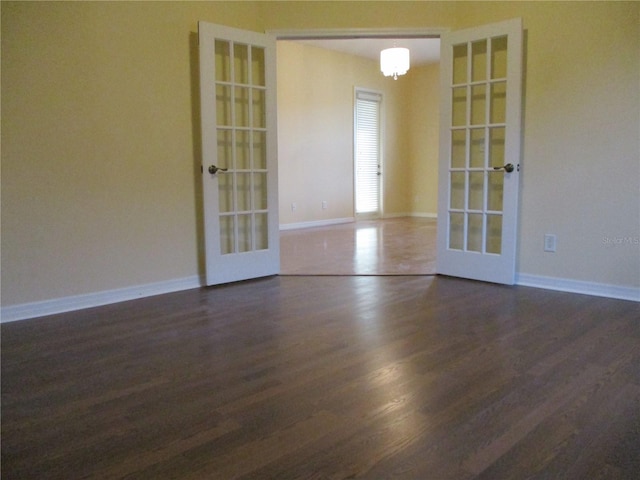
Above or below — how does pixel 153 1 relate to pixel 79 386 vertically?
above

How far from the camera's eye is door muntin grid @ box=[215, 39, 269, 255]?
13.0 ft

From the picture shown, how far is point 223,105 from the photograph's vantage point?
3992 millimetres

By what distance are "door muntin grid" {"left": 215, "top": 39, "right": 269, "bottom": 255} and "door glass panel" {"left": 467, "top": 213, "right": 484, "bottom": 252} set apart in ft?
5.48

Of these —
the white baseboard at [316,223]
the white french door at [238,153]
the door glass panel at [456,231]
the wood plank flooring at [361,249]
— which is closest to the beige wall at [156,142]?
the white french door at [238,153]

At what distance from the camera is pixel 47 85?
10.2 feet

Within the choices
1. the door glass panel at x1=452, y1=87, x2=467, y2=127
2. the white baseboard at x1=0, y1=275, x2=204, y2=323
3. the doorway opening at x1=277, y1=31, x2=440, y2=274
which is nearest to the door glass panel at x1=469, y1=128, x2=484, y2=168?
the door glass panel at x1=452, y1=87, x2=467, y2=127

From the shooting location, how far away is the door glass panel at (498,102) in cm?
390

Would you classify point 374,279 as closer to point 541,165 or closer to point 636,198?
point 541,165

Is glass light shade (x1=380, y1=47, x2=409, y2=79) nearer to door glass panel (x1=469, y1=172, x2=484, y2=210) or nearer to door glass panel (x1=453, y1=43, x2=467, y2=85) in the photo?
door glass panel (x1=453, y1=43, x2=467, y2=85)

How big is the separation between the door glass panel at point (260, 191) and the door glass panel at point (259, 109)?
42cm

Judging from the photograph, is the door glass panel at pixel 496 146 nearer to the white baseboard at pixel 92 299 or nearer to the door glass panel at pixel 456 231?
→ the door glass panel at pixel 456 231

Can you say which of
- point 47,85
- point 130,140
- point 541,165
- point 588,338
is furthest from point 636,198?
point 47,85

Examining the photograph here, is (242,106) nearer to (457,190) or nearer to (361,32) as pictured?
(361,32)

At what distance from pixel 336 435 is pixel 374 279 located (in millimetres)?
2499
